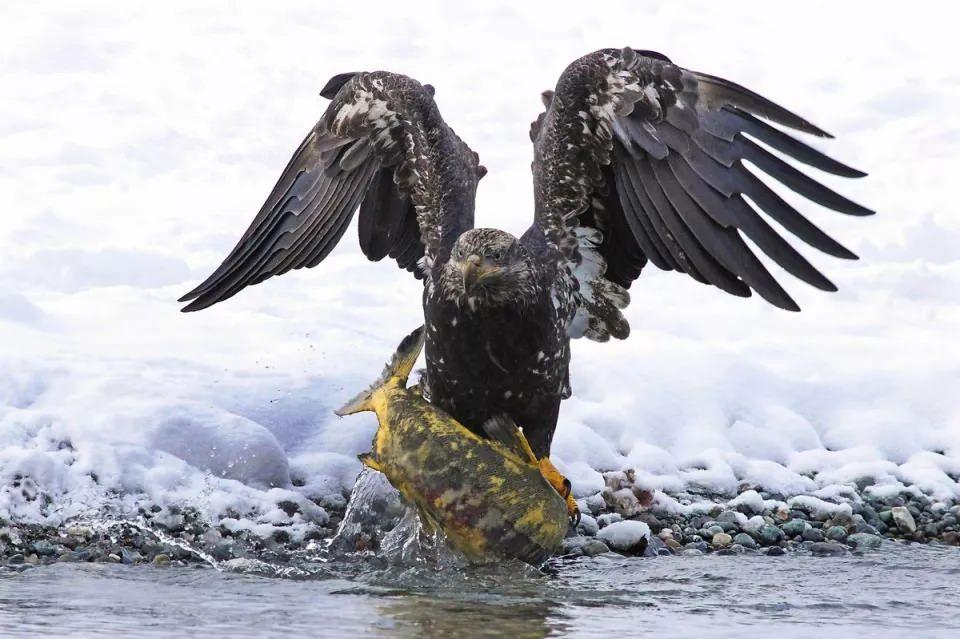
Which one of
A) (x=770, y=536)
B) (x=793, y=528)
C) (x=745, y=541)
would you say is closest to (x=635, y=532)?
(x=745, y=541)

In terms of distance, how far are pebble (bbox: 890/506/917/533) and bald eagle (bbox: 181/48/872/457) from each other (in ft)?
5.73

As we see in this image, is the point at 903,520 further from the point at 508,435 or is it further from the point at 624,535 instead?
the point at 508,435

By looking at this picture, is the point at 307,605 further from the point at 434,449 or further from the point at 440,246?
the point at 440,246

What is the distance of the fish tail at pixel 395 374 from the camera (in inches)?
254

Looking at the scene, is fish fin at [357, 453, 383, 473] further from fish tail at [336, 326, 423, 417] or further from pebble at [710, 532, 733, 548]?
pebble at [710, 532, 733, 548]

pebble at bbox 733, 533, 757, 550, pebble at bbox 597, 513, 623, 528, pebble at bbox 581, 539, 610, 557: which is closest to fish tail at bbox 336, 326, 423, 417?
pebble at bbox 581, 539, 610, 557

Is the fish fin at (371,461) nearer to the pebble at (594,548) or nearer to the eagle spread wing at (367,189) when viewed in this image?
the pebble at (594,548)

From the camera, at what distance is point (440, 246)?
23.2 feet

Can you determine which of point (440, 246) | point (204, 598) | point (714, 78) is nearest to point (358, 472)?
point (440, 246)

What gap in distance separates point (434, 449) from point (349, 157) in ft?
7.20

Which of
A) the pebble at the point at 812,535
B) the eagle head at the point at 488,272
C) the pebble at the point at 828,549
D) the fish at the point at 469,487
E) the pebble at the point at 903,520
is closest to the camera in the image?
→ the fish at the point at 469,487

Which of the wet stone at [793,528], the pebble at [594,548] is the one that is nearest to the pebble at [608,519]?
the pebble at [594,548]

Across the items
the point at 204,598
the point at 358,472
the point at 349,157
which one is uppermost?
the point at 349,157

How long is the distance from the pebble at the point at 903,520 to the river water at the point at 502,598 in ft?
1.90
